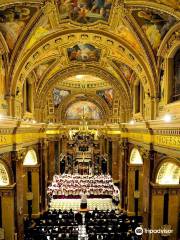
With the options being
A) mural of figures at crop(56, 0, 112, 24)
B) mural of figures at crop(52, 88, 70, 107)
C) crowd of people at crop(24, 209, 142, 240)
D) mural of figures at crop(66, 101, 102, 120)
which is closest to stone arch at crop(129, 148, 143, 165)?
crowd of people at crop(24, 209, 142, 240)

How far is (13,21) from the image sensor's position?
1005 cm

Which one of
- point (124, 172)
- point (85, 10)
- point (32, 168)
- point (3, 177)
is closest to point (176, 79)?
point (85, 10)

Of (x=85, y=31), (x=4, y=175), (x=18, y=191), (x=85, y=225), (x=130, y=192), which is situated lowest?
(x=85, y=225)

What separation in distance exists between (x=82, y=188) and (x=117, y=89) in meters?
10.4

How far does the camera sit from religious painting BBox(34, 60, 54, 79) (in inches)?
653

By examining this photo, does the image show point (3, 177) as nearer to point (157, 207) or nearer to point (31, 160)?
point (31, 160)

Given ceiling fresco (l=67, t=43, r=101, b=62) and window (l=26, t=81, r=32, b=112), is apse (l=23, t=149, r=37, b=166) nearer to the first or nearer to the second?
window (l=26, t=81, r=32, b=112)

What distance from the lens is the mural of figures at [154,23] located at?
376 inches

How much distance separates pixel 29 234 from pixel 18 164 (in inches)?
182

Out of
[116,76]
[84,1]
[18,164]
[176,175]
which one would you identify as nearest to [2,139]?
[18,164]

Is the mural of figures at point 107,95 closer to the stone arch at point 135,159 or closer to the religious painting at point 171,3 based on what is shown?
the stone arch at point 135,159

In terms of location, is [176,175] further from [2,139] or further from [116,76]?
[116,76]

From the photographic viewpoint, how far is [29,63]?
1318cm

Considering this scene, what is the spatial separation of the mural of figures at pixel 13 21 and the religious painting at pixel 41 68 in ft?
17.9
